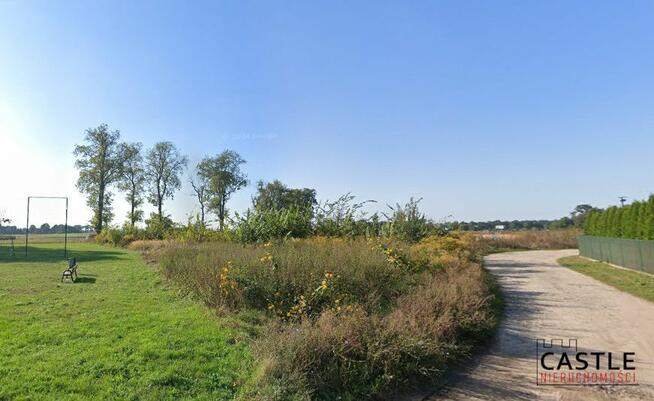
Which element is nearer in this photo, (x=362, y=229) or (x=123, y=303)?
(x=123, y=303)

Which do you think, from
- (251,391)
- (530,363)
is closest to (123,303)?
(251,391)

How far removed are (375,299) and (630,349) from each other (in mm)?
4006

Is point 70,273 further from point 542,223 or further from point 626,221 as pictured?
point 542,223

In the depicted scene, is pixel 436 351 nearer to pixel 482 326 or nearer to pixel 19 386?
pixel 482 326

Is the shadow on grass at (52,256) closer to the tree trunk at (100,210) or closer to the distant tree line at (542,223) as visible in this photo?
the tree trunk at (100,210)

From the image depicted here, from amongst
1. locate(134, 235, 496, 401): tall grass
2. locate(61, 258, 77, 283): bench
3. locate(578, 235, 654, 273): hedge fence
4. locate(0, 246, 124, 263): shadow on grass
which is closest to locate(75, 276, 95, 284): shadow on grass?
locate(61, 258, 77, 283): bench

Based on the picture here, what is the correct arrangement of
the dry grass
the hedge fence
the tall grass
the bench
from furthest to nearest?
the dry grass < the hedge fence < the bench < the tall grass

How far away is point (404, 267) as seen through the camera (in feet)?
37.4
